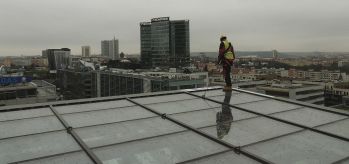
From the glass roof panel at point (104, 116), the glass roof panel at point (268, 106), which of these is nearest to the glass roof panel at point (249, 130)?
the glass roof panel at point (268, 106)

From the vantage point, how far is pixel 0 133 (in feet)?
18.6

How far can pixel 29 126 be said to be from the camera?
6.07 m

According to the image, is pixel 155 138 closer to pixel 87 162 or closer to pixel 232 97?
pixel 87 162

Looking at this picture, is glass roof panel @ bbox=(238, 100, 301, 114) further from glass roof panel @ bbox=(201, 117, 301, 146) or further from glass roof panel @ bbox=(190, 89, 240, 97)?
glass roof panel @ bbox=(190, 89, 240, 97)

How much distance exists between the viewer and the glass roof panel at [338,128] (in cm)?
618

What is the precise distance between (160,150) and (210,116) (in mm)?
2143

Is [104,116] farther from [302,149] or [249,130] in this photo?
[302,149]

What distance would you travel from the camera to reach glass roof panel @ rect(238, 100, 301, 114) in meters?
7.57

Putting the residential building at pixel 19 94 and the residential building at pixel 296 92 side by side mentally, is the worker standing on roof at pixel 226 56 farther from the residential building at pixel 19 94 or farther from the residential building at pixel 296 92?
the residential building at pixel 296 92

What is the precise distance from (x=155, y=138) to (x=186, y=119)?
1250 millimetres

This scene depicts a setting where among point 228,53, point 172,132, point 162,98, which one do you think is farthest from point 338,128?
point 228,53

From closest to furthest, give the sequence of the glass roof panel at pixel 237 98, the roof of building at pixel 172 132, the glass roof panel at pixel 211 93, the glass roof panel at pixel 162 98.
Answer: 1. the roof of building at pixel 172 132
2. the glass roof panel at pixel 162 98
3. the glass roof panel at pixel 237 98
4. the glass roof panel at pixel 211 93

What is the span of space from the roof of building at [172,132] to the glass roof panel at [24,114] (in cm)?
2

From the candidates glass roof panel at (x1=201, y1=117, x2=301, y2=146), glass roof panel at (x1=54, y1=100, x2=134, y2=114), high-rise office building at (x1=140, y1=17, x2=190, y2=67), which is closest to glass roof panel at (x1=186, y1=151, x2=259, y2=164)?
glass roof panel at (x1=201, y1=117, x2=301, y2=146)
